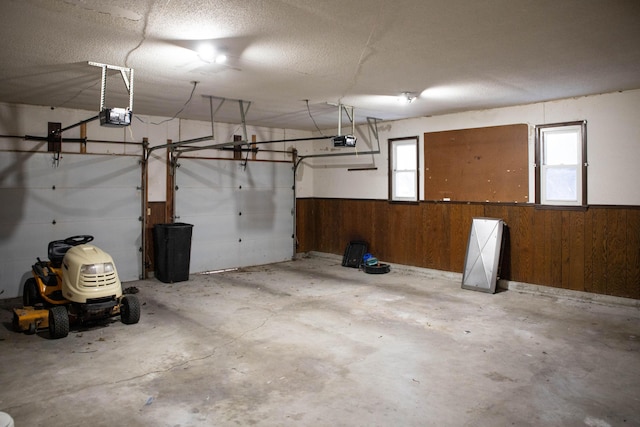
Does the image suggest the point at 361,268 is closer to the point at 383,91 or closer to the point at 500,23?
the point at 383,91

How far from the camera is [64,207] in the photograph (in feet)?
20.5

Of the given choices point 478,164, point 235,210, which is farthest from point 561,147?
point 235,210

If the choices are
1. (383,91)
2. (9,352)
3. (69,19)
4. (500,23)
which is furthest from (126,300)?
(500,23)

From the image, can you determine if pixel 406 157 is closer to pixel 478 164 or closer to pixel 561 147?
pixel 478 164

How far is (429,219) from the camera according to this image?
7.23 m

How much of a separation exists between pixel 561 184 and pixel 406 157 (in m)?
2.60

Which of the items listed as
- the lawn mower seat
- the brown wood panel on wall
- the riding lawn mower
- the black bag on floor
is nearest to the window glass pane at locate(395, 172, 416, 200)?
the brown wood panel on wall

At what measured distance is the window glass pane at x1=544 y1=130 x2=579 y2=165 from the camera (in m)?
5.79

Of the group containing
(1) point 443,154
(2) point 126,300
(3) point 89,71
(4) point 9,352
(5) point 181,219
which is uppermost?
(3) point 89,71

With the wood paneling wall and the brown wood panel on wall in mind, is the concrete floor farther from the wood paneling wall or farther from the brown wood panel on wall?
the brown wood panel on wall

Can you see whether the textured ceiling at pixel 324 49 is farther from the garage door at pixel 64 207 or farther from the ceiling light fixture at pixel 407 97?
the garage door at pixel 64 207

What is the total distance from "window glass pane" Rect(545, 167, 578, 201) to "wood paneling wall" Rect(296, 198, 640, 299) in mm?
211

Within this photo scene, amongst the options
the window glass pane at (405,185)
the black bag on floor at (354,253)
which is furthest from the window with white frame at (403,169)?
the black bag on floor at (354,253)

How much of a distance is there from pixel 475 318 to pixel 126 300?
3865 mm
